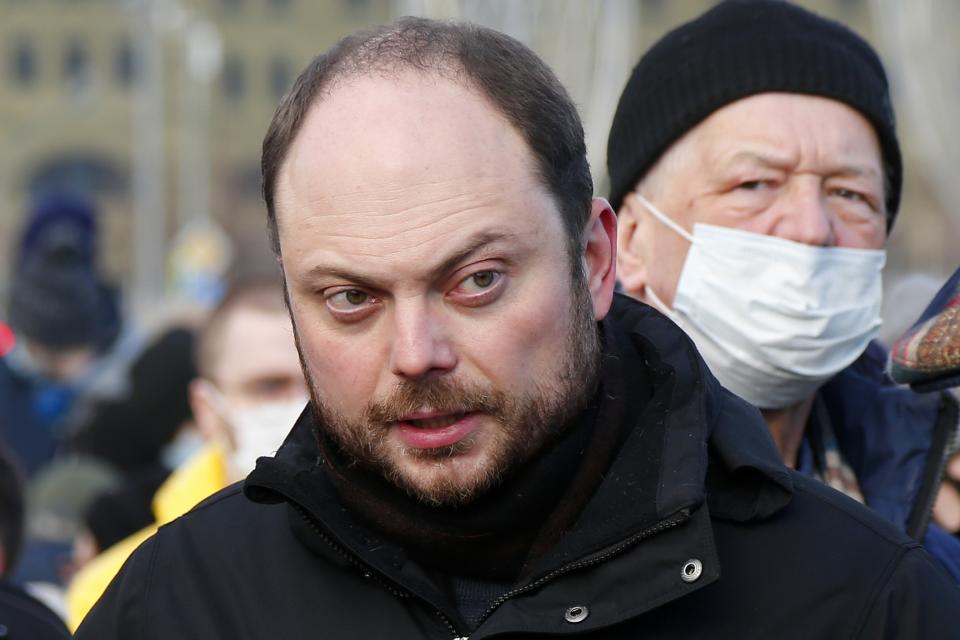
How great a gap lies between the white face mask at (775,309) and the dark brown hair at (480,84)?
847 millimetres

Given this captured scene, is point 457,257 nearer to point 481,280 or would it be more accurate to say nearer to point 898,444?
point 481,280

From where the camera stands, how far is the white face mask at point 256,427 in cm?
462

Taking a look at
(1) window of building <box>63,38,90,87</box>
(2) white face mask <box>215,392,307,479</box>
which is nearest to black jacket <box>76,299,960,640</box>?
(2) white face mask <box>215,392,307,479</box>

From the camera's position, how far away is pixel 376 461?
2375 millimetres

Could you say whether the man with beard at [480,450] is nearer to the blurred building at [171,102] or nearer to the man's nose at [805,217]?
the man's nose at [805,217]

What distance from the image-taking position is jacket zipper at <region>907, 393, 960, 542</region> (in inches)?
124

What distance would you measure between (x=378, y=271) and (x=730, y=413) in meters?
0.55

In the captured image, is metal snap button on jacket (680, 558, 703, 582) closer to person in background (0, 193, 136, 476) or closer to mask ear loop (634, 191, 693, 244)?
mask ear loop (634, 191, 693, 244)

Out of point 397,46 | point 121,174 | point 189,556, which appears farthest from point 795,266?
point 121,174

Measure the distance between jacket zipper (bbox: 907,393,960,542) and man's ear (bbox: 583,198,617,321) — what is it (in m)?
0.90

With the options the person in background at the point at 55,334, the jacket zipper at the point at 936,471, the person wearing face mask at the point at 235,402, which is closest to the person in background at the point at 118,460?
the person in background at the point at 55,334

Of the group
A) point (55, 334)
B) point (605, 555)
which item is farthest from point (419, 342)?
point (55, 334)

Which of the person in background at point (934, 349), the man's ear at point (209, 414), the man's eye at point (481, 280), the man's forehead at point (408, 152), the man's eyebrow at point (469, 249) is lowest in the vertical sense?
the man's ear at point (209, 414)

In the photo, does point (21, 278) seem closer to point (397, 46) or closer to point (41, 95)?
point (397, 46)
